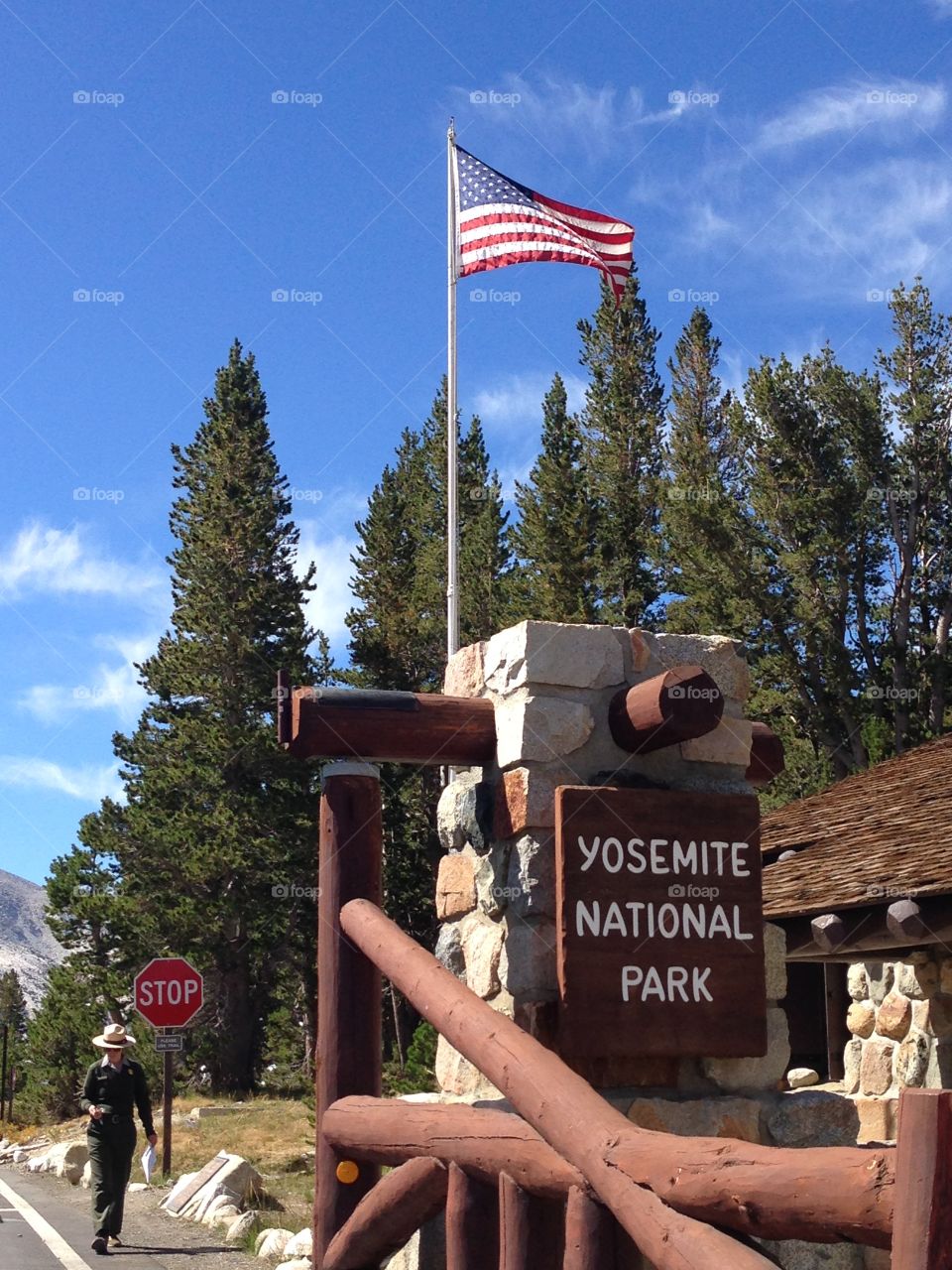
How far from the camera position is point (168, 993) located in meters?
15.6

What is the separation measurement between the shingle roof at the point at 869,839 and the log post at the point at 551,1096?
14.8 feet

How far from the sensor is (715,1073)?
4.34 metres

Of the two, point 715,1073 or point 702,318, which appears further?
point 702,318

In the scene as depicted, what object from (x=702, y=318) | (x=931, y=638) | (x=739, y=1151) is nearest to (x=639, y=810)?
(x=739, y=1151)

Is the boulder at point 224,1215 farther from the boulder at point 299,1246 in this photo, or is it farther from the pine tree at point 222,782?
the pine tree at point 222,782

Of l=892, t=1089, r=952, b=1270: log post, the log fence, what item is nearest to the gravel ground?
the log fence

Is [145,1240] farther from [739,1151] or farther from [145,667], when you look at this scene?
[145,667]

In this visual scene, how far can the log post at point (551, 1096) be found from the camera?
8.98 ft

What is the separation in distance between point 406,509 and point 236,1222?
3668cm

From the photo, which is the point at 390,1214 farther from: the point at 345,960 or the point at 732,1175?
the point at 732,1175

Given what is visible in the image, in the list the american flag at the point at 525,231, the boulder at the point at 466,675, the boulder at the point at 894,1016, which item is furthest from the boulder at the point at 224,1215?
the american flag at the point at 525,231

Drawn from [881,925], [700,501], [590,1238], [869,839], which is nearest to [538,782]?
[590,1238]

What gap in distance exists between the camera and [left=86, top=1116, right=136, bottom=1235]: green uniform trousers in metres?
9.48

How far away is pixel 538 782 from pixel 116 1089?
653 centimetres
